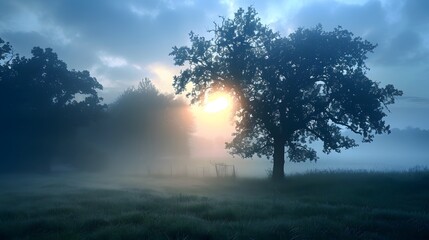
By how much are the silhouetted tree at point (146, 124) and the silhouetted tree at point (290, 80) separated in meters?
42.5

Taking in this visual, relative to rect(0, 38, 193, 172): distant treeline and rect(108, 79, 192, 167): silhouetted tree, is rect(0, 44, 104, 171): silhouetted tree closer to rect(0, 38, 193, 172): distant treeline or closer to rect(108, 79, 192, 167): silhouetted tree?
rect(0, 38, 193, 172): distant treeline

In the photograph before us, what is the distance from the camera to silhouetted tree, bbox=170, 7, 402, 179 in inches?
1234

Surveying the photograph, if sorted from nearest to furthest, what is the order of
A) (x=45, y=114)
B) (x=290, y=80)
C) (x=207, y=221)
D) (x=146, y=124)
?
(x=207, y=221) < (x=290, y=80) < (x=45, y=114) < (x=146, y=124)

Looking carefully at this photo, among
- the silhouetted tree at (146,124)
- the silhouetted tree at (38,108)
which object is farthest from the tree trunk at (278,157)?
the silhouetted tree at (146,124)

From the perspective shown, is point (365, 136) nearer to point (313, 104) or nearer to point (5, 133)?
point (313, 104)

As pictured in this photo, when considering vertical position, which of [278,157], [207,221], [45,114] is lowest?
[207,221]

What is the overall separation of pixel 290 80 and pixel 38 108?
120ft

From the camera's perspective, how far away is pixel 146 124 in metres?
76.1

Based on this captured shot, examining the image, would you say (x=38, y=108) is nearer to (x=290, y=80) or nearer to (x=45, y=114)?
(x=45, y=114)

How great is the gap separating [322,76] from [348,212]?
19.8 meters

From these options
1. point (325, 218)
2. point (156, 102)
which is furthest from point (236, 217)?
point (156, 102)

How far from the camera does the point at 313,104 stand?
32.4 metres

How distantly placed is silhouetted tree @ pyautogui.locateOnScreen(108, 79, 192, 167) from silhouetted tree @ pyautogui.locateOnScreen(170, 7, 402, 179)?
42.5 metres

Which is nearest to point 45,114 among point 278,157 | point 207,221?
point 278,157
